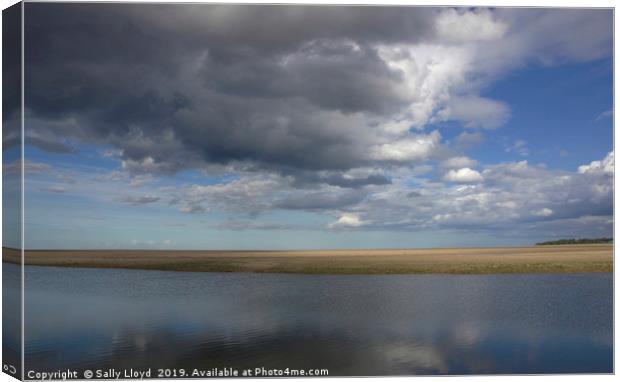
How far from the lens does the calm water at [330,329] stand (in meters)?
17.0

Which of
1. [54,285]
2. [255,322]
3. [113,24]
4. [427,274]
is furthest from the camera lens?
[427,274]

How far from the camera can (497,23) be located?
18.2 metres

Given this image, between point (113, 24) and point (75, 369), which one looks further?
point (113, 24)

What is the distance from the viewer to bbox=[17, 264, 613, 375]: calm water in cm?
1703

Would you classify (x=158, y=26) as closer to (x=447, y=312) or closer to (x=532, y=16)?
(x=532, y=16)

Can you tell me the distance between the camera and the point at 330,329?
19469 millimetres

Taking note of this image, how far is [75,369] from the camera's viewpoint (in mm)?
16500

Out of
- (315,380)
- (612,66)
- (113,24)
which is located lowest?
(315,380)

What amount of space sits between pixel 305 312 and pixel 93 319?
9.35m

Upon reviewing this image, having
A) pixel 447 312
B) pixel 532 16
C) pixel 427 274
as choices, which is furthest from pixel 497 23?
pixel 427 274

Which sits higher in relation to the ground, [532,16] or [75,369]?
[532,16]

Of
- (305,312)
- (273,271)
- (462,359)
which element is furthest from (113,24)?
(273,271)

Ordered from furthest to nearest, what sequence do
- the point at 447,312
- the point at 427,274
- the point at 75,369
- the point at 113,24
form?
the point at 427,274 → the point at 447,312 → the point at 113,24 → the point at 75,369

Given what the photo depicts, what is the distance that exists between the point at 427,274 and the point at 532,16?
23.3m
